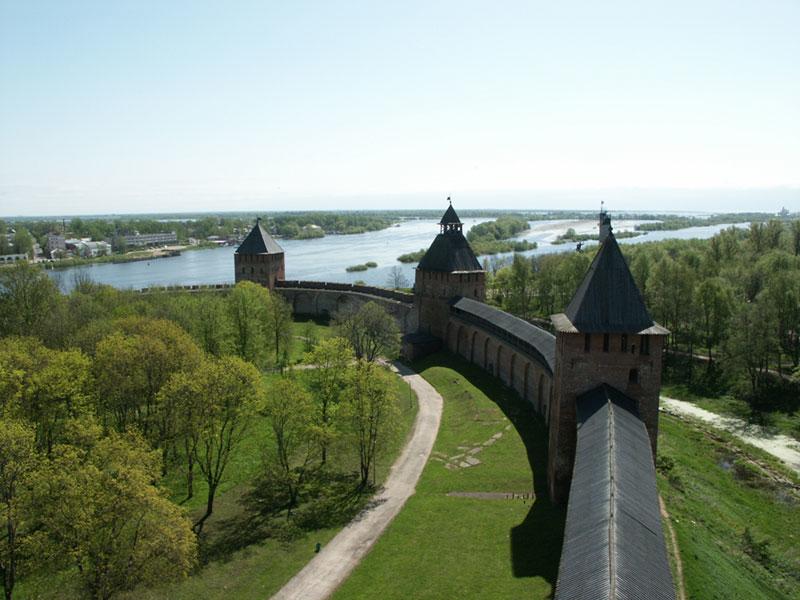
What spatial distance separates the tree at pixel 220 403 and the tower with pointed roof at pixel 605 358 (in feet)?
36.9

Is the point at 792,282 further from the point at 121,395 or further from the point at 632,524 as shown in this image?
the point at 121,395

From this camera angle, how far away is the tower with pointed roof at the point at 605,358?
21.0m

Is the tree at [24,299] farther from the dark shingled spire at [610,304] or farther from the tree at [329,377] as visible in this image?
the dark shingled spire at [610,304]

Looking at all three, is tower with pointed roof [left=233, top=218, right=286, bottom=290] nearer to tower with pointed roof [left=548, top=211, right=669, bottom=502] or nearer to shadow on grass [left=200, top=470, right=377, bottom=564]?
shadow on grass [left=200, top=470, right=377, bottom=564]

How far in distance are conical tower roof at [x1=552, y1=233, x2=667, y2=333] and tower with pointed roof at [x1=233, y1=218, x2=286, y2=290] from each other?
3997cm

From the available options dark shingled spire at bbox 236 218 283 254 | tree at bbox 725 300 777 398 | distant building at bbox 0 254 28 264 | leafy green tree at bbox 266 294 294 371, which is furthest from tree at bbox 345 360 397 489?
distant building at bbox 0 254 28 264

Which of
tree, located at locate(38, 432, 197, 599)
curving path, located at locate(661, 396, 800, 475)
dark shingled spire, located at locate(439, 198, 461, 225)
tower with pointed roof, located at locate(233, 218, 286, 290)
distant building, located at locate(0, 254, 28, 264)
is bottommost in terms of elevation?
curving path, located at locate(661, 396, 800, 475)

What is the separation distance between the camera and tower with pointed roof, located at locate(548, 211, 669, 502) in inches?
828

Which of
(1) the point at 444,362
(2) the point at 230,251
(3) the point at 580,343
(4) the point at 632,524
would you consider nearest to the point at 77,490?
(4) the point at 632,524

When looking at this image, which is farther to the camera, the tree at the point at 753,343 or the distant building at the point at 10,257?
the distant building at the point at 10,257

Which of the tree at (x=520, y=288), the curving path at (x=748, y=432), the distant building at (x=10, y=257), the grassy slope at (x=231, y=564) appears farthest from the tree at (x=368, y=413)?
the distant building at (x=10, y=257)

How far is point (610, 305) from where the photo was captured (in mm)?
21312

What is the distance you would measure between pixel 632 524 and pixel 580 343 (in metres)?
8.75

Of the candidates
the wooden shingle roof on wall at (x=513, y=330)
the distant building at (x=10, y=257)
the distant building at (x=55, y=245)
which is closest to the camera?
the wooden shingle roof on wall at (x=513, y=330)
